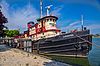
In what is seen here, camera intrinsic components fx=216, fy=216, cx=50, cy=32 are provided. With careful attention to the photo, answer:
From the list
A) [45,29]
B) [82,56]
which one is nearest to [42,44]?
[45,29]

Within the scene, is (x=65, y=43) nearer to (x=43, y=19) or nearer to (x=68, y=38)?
(x=68, y=38)

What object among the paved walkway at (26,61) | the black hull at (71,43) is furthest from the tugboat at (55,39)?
the paved walkway at (26,61)

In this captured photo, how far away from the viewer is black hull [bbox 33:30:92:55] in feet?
102

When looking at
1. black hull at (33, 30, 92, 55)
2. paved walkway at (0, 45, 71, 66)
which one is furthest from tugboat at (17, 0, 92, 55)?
paved walkway at (0, 45, 71, 66)

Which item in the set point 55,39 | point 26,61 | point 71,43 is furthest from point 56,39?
point 26,61

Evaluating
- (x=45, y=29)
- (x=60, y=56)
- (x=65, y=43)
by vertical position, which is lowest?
(x=60, y=56)

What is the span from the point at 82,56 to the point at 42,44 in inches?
341

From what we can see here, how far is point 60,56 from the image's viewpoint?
3394cm

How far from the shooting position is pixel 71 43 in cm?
3194

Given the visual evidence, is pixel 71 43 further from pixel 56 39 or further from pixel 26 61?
pixel 26 61

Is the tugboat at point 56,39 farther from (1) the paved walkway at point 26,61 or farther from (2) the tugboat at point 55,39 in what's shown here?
Result: (1) the paved walkway at point 26,61

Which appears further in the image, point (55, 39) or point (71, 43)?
point (55, 39)

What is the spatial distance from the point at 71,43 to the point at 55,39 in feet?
10.0

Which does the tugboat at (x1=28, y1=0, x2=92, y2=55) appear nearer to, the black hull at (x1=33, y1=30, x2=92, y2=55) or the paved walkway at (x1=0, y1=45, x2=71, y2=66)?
the black hull at (x1=33, y1=30, x2=92, y2=55)
